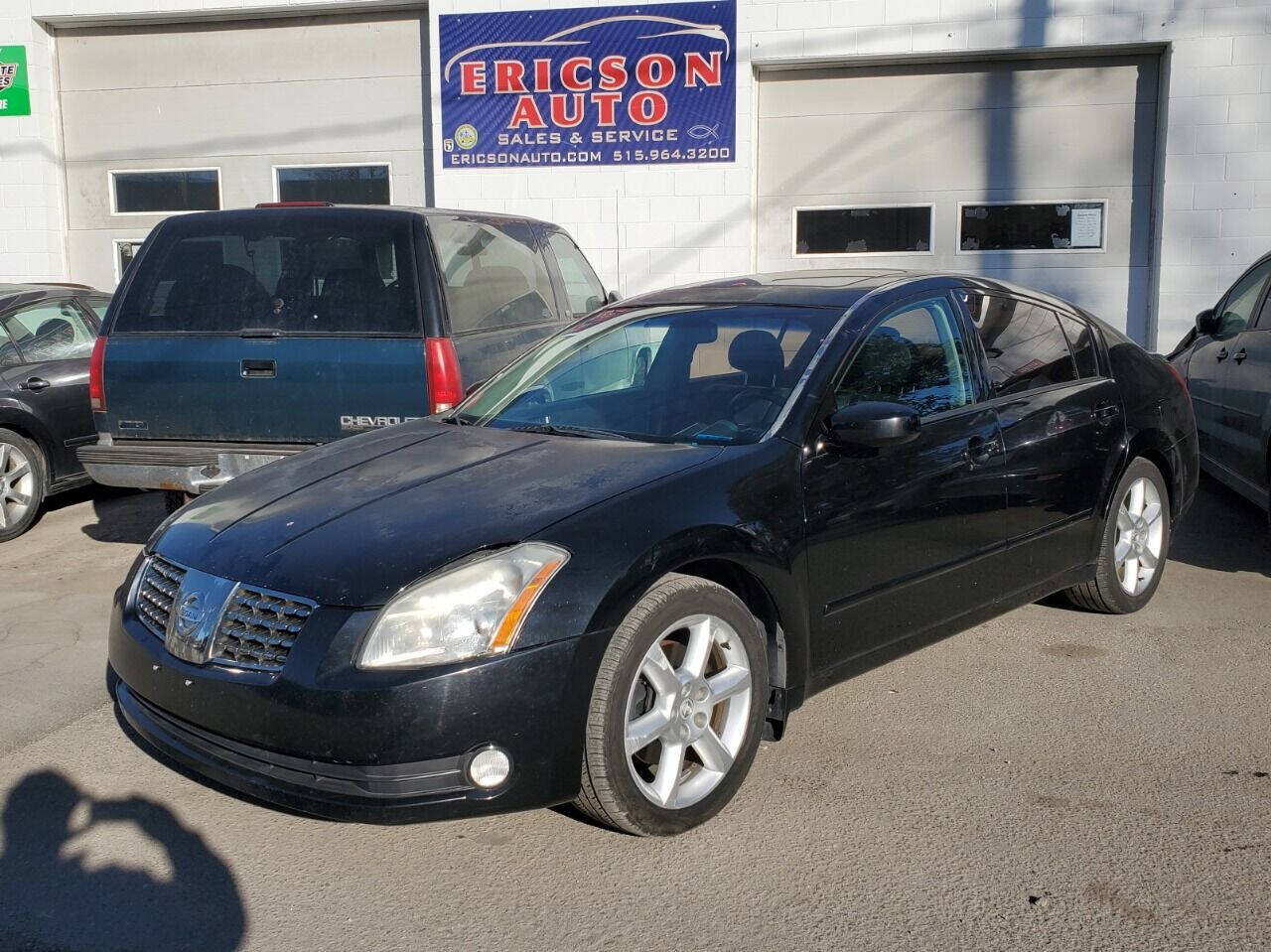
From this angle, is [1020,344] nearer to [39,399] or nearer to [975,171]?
[39,399]

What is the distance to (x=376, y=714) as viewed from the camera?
3.10 metres

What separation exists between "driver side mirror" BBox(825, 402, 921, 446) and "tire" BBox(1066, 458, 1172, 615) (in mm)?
1804

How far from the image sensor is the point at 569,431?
14.4ft

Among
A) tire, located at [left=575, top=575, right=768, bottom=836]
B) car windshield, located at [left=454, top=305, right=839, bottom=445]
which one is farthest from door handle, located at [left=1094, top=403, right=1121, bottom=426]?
tire, located at [left=575, top=575, right=768, bottom=836]

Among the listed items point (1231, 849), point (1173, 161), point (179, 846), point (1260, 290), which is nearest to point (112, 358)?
point (179, 846)

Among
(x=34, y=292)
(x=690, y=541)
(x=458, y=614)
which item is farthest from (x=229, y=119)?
(x=458, y=614)

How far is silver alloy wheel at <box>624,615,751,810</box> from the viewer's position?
3.49 meters

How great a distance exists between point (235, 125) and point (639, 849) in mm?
11560

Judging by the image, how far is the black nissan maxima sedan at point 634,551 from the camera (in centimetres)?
318

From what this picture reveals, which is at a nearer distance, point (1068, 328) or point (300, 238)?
point (1068, 328)

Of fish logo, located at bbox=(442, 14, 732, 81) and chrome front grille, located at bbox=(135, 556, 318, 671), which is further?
fish logo, located at bbox=(442, 14, 732, 81)

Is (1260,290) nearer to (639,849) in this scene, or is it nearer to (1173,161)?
(1173,161)

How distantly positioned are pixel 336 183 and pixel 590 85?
2.97 metres

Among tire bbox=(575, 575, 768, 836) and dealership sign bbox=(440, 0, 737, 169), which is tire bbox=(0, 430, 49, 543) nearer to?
tire bbox=(575, 575, 768, 836)
